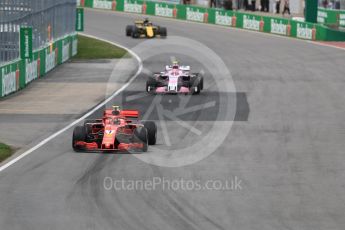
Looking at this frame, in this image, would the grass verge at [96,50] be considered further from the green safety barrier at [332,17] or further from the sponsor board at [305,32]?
the green safety barrier at [332,17]

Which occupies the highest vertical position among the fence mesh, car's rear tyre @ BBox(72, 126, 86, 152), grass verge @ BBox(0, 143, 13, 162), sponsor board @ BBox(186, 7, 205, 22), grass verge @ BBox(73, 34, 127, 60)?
the fence mesh

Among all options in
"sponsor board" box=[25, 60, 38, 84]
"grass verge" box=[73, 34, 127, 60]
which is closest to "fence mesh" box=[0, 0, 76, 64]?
"sponsor board" box=[25, 60, 38, 84]

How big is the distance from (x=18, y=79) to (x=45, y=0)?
782 centimetres

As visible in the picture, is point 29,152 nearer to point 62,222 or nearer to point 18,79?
point 62,222

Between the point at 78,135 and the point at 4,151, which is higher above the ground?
the point at 78,135

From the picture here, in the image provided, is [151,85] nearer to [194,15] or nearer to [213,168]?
[213,168]

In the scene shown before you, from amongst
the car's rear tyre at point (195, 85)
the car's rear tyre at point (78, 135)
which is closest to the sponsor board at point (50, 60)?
the car's rear tyre at point (195, 85)

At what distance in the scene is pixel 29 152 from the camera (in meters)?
25.2

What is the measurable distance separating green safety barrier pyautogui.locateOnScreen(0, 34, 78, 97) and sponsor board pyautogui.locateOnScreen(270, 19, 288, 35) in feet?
55.3

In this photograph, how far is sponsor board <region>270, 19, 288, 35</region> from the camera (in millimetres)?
65287

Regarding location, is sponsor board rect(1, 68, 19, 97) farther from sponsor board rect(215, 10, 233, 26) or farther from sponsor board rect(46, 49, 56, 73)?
sponsor board rect(215, 10, 233, 26)

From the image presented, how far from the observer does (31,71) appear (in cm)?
4156

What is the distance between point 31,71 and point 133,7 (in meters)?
38.6

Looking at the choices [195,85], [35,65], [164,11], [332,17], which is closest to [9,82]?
[35,65]
